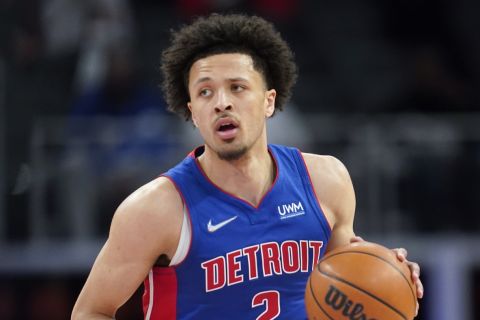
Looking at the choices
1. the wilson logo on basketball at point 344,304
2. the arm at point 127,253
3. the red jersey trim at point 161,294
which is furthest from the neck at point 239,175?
the wilson logo on basketball at point 344,304

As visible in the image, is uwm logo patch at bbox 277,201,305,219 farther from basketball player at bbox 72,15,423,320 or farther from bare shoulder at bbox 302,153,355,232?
bare shoulder at bbox 302,153,355,232

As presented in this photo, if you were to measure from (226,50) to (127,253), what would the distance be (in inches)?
40.2

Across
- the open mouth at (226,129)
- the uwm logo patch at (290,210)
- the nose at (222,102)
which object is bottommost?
the uwm logo patch at (290,210)

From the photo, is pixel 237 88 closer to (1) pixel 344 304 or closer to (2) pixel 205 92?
(2) pixel 205 92

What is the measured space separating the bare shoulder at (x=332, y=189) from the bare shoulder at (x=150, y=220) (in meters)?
0.69

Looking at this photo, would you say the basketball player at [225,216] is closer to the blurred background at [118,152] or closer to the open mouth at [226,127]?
the open mouth at [226,127]

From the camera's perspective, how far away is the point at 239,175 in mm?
4711

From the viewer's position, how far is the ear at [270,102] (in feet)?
15.7

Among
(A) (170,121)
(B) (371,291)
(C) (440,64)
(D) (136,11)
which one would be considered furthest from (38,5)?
(B) (371,291)

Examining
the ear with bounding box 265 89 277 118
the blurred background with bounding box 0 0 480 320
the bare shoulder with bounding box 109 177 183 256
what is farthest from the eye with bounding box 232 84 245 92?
the blurred background with bounding box 0 0 480 320

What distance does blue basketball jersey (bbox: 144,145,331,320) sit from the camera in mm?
4477

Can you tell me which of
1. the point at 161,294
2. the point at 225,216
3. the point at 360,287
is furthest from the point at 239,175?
the point at 360,287

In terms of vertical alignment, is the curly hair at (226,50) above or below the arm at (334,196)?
above

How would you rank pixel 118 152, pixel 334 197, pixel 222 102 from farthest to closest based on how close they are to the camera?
1. pixel 118 152
2. pixel 334 197
3. pixel 222 102
